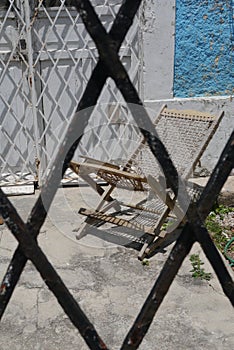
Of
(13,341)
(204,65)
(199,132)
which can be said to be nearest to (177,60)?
(204,65)

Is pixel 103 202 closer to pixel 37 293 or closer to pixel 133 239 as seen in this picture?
pixel 133 239

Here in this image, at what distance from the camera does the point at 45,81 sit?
4375 millimetres

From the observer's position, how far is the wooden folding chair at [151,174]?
342cm

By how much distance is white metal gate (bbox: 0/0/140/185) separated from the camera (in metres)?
4.18

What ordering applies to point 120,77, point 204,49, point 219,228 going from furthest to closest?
point 204,49 → point 219,228 → point 120,77

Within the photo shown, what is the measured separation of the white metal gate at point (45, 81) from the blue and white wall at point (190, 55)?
0.66 feet

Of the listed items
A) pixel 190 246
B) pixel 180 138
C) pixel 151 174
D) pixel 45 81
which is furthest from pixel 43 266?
pixel 45 81

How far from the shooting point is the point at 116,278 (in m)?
3.17

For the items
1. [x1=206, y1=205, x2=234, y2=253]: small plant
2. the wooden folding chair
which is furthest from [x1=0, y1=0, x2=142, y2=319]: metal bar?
[x1=206, y1=205, x2=234, y2=253]: small plant

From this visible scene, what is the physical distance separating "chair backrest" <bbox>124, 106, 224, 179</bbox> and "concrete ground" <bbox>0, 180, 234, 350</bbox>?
66 cm

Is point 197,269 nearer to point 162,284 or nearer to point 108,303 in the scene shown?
point 108,303

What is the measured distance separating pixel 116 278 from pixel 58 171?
2254mm

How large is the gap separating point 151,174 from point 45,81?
4.34 feet

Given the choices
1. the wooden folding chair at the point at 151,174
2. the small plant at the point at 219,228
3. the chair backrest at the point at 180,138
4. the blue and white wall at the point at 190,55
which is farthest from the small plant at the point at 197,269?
the blue and white wall at the point at 190,55
